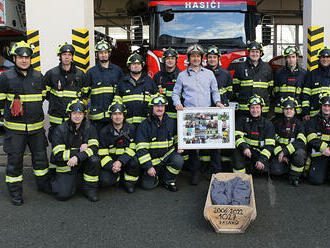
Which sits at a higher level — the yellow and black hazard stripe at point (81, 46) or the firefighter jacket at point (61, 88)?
the yellow and black hazard stripe at point (81, 46)

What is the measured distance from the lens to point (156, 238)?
4172 millimetres

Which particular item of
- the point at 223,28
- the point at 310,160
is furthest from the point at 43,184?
the point at 223,28

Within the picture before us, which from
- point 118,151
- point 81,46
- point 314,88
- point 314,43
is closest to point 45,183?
point 118,151

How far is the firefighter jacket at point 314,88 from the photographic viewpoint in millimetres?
6387

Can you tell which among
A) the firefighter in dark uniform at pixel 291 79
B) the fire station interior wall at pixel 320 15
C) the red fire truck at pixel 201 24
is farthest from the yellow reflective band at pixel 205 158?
the fire station interior wall at pixel 320 15

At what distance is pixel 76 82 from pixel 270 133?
9.79 ft

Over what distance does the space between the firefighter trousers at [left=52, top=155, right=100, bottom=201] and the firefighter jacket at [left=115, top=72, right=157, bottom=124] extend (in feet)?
3.34

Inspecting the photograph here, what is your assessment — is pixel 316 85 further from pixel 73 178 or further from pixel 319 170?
pixel 73 178

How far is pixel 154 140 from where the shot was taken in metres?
5.91

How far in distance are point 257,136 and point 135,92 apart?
197 cm

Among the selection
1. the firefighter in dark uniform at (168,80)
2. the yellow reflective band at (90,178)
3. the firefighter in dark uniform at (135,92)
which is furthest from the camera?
the firefighter in dark uniform at (168,80)

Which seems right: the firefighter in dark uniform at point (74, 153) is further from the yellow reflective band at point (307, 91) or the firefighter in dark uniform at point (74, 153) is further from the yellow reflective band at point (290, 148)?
the yellow reflective band at point (307, 91)

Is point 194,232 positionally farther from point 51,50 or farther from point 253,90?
point 51,50

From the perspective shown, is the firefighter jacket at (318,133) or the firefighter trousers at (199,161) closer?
the firefighter jacket at (318,133)
